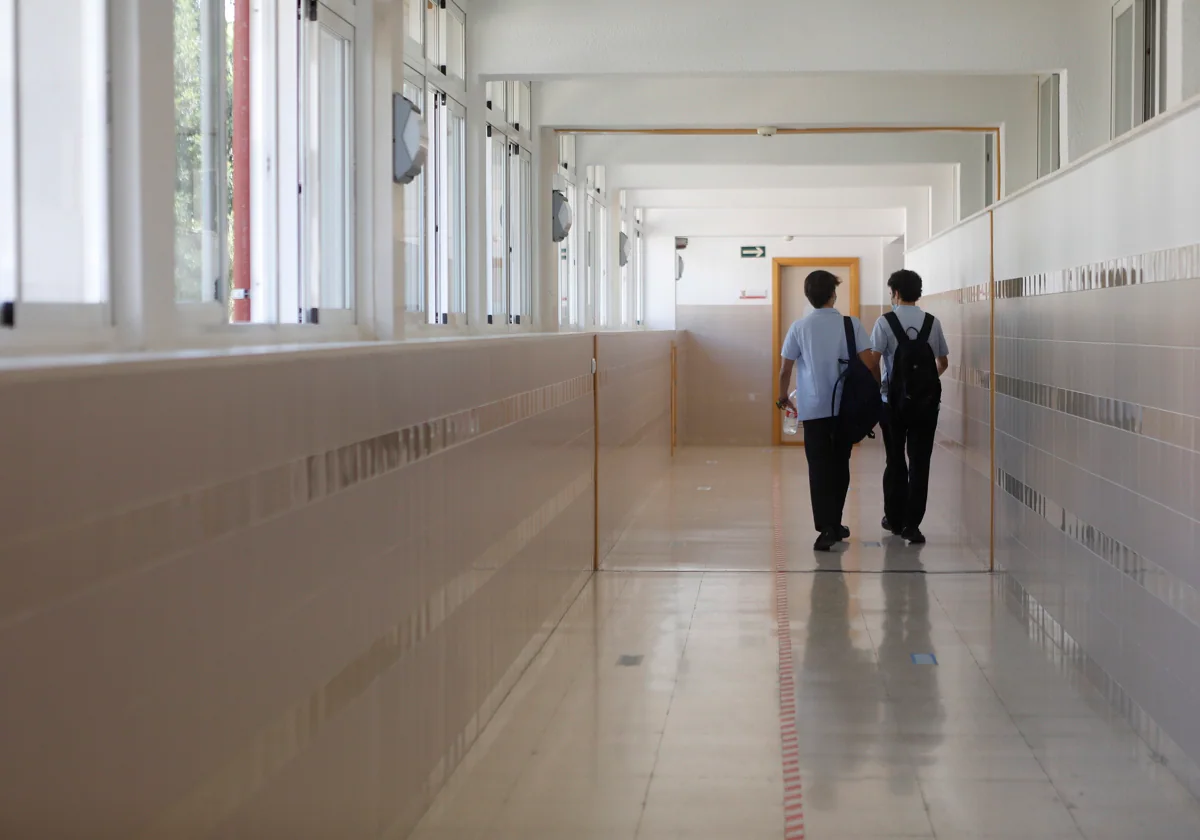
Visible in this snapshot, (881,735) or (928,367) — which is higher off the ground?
(928,367)

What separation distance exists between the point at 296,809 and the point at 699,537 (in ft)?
21.2

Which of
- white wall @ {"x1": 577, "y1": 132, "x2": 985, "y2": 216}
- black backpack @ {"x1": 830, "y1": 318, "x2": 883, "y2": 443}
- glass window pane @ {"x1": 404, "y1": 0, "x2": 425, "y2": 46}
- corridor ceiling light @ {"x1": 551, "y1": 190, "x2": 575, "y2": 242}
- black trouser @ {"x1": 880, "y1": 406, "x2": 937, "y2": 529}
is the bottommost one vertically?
black trouser @ {"x1": 880, "y1": 406, "x2": 937, "y2": 529}

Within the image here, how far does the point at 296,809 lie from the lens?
9.20ft

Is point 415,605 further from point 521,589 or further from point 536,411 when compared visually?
point 536,411

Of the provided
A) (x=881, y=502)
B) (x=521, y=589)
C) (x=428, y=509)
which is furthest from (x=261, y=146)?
(x=881, y=502)

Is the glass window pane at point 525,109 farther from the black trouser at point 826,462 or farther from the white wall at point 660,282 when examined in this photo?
the white wall at point 660,282

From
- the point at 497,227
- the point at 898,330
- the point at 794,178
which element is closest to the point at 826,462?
the point at 898,330

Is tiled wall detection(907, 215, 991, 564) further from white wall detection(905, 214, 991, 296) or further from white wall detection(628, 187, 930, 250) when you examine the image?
white wall detection(628, 187, 930, 250)

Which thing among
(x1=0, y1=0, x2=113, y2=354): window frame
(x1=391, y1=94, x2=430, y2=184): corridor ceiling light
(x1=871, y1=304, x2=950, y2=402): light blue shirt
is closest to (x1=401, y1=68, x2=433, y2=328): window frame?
(x1=391, y1=94, x2=430, y2=184): corridor ceiling light

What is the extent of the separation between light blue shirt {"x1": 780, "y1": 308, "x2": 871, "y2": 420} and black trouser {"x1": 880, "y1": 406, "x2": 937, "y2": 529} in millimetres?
405

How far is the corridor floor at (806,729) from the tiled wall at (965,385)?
0.73 meters

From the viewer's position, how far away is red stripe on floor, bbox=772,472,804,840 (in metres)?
3.77

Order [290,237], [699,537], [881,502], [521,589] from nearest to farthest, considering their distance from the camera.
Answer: [290,237] → [521,589] → [699,537] → [881,502]

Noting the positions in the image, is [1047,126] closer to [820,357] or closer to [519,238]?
[820,357]
